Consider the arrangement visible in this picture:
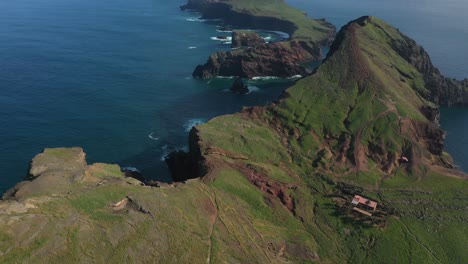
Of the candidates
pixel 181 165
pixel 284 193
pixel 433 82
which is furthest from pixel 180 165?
pixel 433 82

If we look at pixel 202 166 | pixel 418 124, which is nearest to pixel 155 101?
pixel 202 166

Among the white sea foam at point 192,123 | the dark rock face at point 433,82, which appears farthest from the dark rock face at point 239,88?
the dark rock face at point 433,82

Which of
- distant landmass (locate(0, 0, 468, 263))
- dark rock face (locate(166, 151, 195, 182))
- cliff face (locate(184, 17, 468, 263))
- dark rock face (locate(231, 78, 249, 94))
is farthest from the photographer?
dark rock face (locate(231, 78, 249, 94))

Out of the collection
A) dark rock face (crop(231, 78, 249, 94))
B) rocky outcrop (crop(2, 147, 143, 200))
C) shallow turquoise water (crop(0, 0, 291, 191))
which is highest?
rocky outcrop (crop(2, 147, 143, 200))

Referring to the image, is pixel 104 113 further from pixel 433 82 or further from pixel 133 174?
pixel 433 82

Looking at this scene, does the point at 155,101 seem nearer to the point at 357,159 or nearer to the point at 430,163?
the point at 357,159

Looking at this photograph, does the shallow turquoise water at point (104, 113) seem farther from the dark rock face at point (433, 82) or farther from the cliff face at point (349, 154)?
the dark rock face at point (433, 82)

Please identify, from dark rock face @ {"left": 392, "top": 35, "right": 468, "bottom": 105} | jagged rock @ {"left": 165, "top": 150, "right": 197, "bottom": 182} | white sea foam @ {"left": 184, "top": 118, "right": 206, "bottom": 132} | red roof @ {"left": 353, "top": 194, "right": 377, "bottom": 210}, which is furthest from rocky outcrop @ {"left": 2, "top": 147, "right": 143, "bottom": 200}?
dark rock face @ {"left": 392, "top": 35, "right": 468, "bottom": 105}

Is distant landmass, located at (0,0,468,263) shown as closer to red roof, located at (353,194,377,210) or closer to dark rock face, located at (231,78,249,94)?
red roof, located at (353,194,377,210)
